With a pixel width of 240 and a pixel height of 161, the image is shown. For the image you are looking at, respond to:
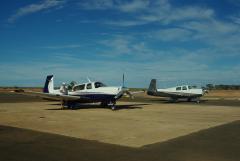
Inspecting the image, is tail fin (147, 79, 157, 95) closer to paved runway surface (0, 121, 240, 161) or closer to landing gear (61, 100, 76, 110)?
landing gear (61, 100, 76, 110)

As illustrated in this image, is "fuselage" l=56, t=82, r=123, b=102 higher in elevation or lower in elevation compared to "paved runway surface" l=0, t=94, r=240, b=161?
higher

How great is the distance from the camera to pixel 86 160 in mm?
8164

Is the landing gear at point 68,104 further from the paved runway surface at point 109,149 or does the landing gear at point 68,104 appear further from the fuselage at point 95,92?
the paved runway surface at point 109,149

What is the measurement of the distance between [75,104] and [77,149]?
18535mm

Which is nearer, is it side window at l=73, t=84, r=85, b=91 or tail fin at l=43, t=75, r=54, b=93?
side window at l=73, t=84, r=85, b=91

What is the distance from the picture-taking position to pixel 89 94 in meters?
26.7

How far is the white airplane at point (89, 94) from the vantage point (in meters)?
26.0

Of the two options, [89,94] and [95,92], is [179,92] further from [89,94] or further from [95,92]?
[89,94]

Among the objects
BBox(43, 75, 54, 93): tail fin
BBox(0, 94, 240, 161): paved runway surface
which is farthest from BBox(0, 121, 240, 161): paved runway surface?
BBox(43, 75, 54, 93): tail fin

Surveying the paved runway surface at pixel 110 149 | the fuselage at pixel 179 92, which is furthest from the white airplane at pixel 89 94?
the fuselage at pixel 179 92

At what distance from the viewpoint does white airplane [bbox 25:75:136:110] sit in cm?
2599

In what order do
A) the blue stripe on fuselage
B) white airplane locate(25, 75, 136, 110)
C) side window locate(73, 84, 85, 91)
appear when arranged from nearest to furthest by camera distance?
1. white airplane locate(25, 75, 136, 110)
2. the blue stripe on fuselage
3. side window locate(73, 84, 85, 91)

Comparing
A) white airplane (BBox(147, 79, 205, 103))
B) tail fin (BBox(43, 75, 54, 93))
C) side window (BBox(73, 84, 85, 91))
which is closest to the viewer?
side window (BBox(73, 84, 85, 91))

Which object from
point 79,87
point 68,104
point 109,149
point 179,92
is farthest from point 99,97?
point 179,92
